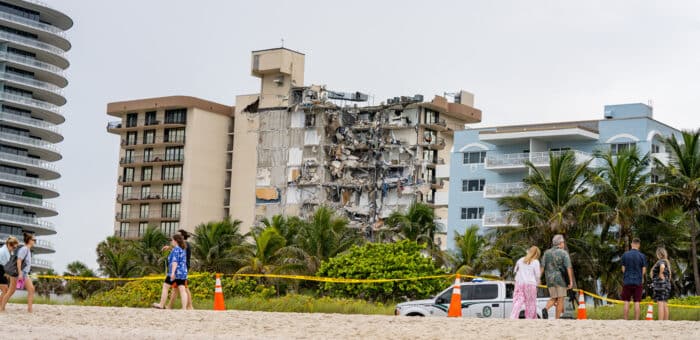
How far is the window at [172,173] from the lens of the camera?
120562mm

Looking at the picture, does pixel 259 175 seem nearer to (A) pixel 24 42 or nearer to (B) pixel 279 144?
(B) pixel 279 144

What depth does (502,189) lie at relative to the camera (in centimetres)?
8019

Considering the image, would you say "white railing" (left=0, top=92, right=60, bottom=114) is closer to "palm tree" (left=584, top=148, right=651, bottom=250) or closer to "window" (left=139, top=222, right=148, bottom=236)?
"window" (left=139, top=222, right=148, bottom=236)

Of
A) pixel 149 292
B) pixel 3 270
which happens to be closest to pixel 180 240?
pixel 3 270

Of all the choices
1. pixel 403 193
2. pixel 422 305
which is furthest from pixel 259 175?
pixel 422 305

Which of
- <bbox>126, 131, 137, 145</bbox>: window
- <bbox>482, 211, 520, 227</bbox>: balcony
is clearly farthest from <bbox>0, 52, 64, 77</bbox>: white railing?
<bbox>482, 211, 520, 227</bbox>: balcony

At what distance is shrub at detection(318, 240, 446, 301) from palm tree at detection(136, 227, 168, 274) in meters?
34.7

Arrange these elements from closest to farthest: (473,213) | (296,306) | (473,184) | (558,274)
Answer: (558,274)
(296,306)
(473,213)
(473,184)

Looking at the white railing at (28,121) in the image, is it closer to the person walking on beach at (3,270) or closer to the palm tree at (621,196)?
the palm tree at (621,196)

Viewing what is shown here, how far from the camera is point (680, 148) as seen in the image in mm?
54156

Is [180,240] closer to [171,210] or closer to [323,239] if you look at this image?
[323,239]

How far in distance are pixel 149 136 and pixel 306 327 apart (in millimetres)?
105283

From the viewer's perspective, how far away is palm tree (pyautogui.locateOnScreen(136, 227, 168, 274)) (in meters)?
80.2

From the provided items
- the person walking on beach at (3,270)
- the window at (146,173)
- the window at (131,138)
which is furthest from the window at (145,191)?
the person walking on beach at (3,270)
